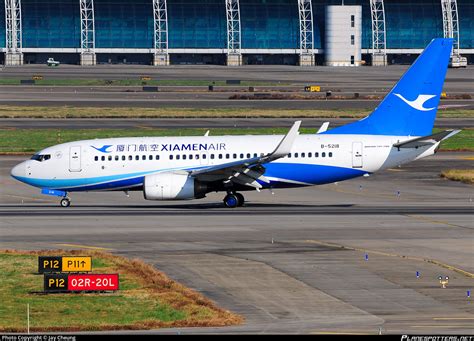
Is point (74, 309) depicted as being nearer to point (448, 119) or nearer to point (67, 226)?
point (67, 226)

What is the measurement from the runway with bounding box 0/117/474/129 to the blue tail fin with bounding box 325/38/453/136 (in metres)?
40.9

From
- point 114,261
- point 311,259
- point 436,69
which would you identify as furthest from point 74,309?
point 436,69

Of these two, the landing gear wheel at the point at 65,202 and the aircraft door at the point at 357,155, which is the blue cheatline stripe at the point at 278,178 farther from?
the landing gear wheel at the point at 65,202

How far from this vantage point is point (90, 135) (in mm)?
91312

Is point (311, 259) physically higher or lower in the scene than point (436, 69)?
lower

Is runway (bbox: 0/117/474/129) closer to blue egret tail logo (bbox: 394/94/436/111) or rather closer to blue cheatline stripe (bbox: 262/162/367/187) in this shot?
blue egret tail logo (bbox: 394/94/436/111)

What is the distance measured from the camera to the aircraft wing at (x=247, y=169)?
54438mm

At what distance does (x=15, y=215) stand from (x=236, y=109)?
67.6 metres

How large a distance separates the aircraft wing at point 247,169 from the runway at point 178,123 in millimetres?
42756

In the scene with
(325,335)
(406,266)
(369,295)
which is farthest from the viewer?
(406,266)

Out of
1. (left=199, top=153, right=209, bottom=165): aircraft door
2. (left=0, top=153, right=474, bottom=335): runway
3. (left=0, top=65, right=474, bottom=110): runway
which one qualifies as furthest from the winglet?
(left=0, top=65, right=474, bottom=110): runway

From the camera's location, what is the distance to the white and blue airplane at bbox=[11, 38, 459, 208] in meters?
56.6

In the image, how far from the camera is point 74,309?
107ft

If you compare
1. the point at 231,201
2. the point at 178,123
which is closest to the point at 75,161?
the point at 231,201
